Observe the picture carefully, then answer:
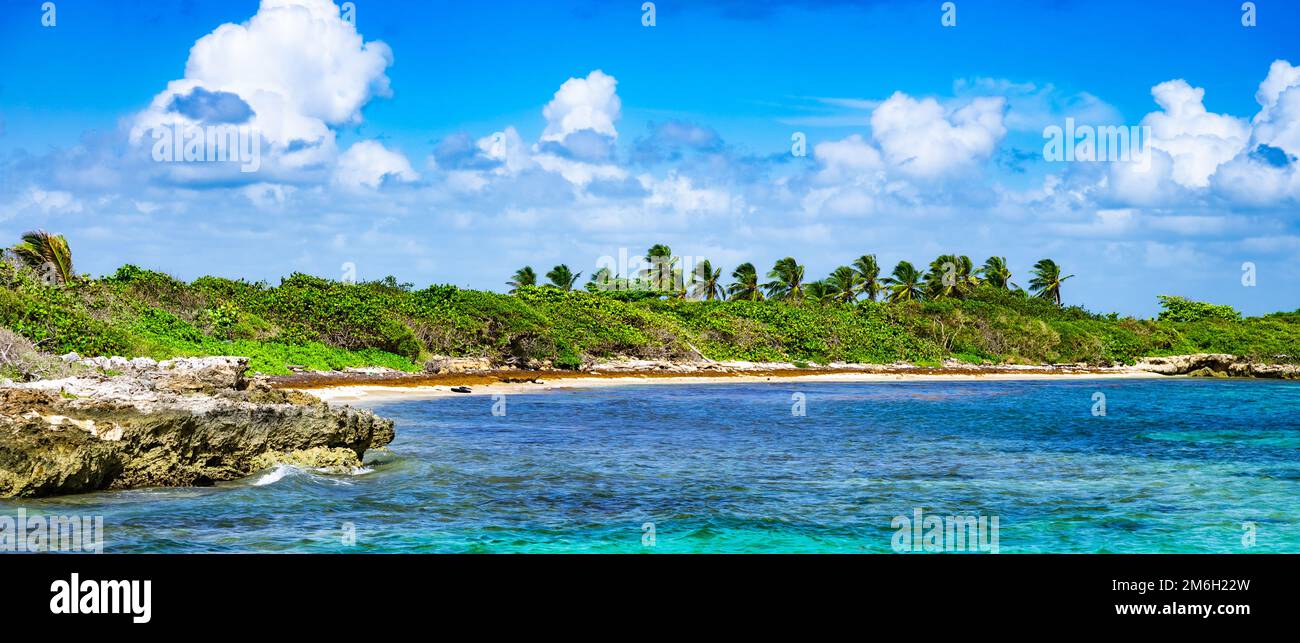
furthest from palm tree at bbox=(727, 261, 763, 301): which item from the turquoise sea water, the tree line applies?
the turquoise sea water

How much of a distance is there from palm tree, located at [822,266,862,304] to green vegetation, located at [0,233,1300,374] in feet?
0.53

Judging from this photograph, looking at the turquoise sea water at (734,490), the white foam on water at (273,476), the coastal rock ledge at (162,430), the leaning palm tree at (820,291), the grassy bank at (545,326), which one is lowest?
the turquoise sea water at (734,490)

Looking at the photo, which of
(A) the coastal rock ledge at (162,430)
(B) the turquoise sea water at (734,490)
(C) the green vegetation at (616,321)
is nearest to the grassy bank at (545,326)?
(C) the green vegetation at (616,321)

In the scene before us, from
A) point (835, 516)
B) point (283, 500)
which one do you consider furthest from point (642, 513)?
point (283, 500)

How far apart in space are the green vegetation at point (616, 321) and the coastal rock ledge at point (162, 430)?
9722 millimetres

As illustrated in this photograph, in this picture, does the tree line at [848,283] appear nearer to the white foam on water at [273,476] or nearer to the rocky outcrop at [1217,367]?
the rocky outcrop at [1217,367]

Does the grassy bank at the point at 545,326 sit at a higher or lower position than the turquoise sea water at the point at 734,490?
higher

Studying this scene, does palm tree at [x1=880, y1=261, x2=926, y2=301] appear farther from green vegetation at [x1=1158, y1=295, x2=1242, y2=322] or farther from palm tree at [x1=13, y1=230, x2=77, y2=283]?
palm tree at [x1=13, y1=230, x2=77, y2=283]

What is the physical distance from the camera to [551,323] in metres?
52.1

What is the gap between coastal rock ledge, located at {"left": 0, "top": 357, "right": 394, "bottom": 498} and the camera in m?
11.4

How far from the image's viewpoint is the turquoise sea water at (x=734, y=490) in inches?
435

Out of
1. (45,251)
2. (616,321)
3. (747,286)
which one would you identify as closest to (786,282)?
(747,286)
